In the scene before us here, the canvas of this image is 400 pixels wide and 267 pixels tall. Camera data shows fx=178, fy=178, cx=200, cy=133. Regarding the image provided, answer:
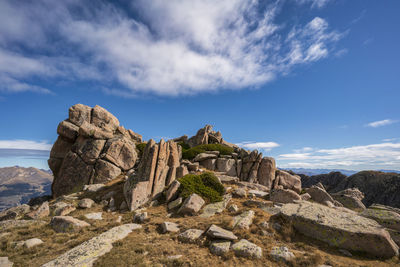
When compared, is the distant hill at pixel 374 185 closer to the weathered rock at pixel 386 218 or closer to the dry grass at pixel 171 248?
the weathered rock at pixel 386 218

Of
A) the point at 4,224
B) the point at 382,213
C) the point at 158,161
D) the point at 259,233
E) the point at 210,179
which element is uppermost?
the point at 158,161

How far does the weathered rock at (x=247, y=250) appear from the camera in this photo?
7812mm

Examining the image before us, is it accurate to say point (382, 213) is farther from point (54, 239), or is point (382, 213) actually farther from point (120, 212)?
point (54, 239)

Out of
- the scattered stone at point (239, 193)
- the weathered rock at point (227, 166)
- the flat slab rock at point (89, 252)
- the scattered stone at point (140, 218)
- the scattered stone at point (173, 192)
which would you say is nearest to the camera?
the flat slab rock at point (89, 252)

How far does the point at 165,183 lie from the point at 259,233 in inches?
466

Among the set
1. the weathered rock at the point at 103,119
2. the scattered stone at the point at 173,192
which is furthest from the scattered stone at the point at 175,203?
the weathered rock at the point at 103,119

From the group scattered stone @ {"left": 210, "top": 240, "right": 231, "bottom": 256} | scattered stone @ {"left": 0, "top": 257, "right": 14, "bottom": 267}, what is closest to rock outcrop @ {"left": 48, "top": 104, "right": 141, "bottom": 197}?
scattered stone @ {"left": 0, "top": 257, "right": 14, "bottom": 267}

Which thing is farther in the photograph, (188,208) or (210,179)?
(210,179)

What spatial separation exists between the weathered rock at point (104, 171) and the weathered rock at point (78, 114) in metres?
10.3

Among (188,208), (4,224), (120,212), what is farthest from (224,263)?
(4,224)

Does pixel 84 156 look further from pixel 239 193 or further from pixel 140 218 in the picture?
pixel 239 193

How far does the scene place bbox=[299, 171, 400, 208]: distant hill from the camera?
52.2 metres

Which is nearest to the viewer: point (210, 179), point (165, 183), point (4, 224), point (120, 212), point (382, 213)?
point (382, 213)

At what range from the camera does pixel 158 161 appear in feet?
62.7
